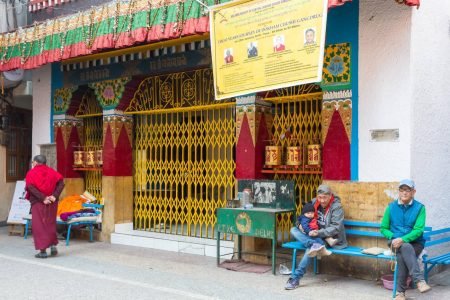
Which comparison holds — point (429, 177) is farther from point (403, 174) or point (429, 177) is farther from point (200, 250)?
point (200, 250)

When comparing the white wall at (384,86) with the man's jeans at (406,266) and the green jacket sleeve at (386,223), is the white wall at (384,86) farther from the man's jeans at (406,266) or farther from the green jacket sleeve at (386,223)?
the man's jeans at (406,266)

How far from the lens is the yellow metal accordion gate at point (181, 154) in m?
9.04

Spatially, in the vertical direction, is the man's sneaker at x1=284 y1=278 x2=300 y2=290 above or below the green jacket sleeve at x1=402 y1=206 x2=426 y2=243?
below

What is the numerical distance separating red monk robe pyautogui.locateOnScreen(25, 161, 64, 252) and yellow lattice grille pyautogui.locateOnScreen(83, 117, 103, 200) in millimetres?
2303

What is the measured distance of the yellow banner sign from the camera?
Answer: 611cm

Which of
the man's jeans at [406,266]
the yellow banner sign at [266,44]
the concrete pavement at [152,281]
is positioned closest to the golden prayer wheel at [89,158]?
the concrete pavement at [152,281]

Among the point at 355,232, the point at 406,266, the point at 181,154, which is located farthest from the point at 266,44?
the point at 181,154

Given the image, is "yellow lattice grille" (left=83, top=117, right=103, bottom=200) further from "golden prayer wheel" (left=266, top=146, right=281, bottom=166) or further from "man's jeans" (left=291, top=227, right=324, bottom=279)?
"man's jeans" (left=291, top=227, right=324, bottom=279)

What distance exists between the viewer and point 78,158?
35.4 feet

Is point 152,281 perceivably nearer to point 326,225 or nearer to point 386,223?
point 326,225

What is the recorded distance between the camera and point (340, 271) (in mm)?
7082

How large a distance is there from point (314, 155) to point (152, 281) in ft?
9.23

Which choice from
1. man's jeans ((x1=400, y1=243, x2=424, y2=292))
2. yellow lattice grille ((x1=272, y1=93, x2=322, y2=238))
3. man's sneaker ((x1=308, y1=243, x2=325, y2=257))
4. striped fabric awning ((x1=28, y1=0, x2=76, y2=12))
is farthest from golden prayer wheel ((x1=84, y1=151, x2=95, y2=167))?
man's jeans ((x1=400, y1=243, x2=424, y2=292))

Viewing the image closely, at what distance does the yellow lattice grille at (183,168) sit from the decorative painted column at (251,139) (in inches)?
22.4
